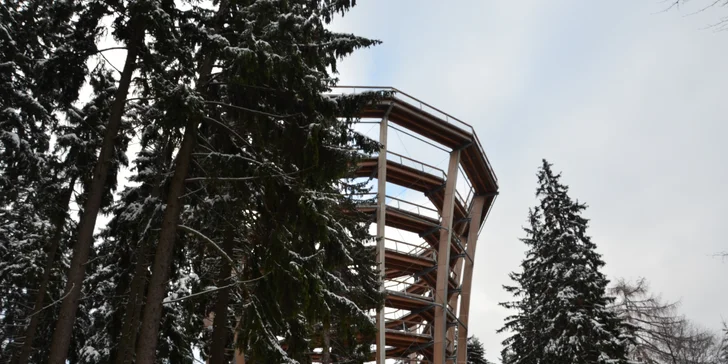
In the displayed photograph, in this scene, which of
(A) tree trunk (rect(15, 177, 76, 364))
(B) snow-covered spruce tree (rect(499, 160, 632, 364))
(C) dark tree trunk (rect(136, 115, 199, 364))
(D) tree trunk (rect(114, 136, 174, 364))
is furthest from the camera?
(B) snow-covered spruce tree (rect(499, 160, 632, 364))

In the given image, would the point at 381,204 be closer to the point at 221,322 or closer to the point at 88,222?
the point at 221,322

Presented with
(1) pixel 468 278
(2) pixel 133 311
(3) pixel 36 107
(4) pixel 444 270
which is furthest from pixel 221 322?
(1) pixel 468 278

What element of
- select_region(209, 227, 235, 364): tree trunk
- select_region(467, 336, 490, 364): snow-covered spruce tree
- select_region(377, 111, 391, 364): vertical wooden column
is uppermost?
select_region(377, 111, 391, 364): vertical wooden column

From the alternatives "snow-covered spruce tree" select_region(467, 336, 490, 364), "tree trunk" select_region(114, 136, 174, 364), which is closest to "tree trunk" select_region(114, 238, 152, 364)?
"tree trunk" select_region(114, 136, 174, 364)

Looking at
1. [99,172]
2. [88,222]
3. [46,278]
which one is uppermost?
[99,172]

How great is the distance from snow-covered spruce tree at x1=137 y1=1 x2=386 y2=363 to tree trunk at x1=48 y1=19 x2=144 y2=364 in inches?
57.4

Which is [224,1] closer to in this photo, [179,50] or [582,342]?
[179,50]

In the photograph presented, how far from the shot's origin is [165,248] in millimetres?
8719

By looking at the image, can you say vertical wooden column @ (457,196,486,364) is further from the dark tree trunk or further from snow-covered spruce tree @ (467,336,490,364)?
the dark tree trunk

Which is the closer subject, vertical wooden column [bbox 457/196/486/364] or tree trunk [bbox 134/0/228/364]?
tree trunk [bbox 134/0/228/364]

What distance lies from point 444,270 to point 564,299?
23.3 ft

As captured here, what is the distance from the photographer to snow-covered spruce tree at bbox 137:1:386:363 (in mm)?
8539

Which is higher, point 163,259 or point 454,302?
point 454,302

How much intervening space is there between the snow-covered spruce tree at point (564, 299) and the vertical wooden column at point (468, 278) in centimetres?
377
